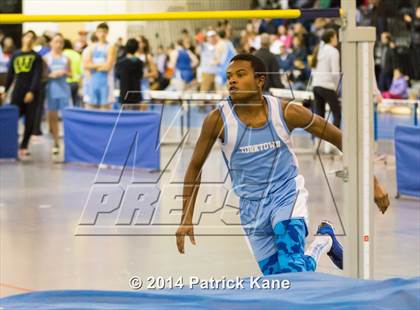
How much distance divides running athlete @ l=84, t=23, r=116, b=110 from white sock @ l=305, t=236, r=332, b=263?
37.2 feet

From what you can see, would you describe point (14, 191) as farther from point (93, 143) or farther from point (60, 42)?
A: point (60, 42)

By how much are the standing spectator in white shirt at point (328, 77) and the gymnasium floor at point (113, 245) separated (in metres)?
1.58

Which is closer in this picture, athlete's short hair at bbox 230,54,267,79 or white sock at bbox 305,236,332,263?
athlete's short hair at bbox 230,54,267,79

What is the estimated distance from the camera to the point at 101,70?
18.3 metres

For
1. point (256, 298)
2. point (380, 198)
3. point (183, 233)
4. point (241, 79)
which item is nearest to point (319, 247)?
point (380, 198)

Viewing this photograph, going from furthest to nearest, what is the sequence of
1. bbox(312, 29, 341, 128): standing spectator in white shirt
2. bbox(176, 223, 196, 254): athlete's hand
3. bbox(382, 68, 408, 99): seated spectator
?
1. bbox(382, 68, 408, 99): seated spectator
2. bbox(312, 29, 341, 128): standing spectator in white shirt
3. bbox(176, 223, 196, 254): athlete's hand

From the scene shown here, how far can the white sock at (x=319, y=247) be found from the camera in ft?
23.0

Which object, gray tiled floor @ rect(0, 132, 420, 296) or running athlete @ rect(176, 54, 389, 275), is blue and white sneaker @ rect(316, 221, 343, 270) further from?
gray tiled floor @ rect(0, 132, 420, 296)

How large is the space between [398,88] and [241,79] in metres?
18.2

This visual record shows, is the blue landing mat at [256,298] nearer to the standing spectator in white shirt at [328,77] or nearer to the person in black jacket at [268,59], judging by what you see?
the standing spectator in white shirt at [328,77]

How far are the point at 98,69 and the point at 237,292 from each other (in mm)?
12970

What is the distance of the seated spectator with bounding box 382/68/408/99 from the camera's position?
24.4m

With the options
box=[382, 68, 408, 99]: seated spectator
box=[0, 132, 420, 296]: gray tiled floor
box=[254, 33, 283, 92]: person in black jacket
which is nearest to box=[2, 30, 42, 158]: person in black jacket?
box=[0, 132, 420, 296]: gray tiled floor

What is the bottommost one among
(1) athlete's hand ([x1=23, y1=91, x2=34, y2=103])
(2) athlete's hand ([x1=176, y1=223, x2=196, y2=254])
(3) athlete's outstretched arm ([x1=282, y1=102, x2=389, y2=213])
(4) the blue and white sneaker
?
(4) the blue and white sneaker
